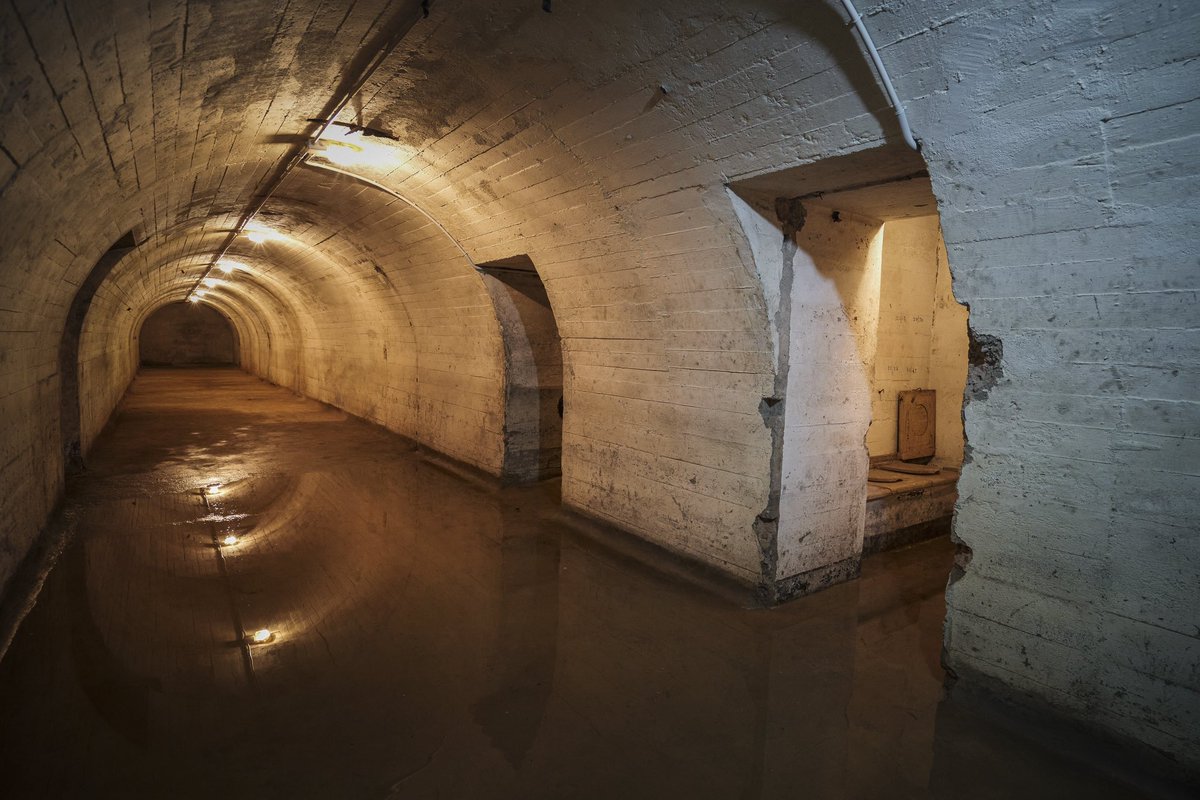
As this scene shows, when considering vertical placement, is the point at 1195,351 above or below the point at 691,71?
below

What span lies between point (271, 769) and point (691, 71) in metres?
3.86

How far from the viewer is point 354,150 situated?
18.9 feet

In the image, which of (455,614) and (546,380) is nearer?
(455,614)

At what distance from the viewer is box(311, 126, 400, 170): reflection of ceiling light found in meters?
5.38

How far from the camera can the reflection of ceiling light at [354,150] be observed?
538cm

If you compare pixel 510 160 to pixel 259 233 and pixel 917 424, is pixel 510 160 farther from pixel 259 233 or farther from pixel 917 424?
pixel 259 233

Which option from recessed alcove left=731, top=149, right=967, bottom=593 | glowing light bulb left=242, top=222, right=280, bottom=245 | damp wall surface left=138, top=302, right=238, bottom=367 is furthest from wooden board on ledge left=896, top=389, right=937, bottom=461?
damp wall surface left=138, top=302, right=238, bottom=367

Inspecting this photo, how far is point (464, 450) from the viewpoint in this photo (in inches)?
348

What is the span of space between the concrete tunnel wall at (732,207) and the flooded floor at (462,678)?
0.53 metres

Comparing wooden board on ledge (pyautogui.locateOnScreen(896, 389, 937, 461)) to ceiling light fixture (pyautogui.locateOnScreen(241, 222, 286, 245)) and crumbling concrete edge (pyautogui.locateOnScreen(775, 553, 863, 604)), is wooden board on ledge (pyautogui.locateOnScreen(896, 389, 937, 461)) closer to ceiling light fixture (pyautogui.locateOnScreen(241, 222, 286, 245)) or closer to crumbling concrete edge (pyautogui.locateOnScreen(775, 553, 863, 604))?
crumbling concrete edge (pyautogui.locateOnScreen(775, 553, 863, 604))

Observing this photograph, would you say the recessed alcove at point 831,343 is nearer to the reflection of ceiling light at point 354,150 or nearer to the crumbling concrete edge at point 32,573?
the reflection of ceiling light at point 354,150

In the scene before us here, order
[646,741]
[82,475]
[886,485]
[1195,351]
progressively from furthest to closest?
[82,475] → [886,485] → [646,741] → [1195,351]

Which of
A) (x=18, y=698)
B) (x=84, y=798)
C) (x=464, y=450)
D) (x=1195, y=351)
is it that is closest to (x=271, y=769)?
(x=84, y=798)

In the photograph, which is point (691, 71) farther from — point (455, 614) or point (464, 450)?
point (464, 450)
